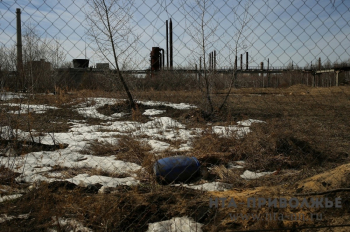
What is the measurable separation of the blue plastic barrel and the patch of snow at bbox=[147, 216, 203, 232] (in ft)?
3.19

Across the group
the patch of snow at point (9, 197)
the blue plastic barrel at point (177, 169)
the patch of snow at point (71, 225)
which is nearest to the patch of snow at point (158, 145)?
the blue plastic barrel at point (177, 169)

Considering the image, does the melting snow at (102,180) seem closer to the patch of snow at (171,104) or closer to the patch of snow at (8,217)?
the patch of snow at (8,217)

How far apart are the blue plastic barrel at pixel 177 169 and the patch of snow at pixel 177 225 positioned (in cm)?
97

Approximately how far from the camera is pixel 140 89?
9.09 m

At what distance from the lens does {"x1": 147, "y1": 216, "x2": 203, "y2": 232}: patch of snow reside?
81.1 inches

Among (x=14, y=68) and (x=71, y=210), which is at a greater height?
(x=14, y=68)

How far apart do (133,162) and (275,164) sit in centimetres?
196

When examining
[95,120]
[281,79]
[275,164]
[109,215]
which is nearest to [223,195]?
[109,215]

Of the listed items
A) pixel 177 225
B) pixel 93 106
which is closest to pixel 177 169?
pixel 177 225

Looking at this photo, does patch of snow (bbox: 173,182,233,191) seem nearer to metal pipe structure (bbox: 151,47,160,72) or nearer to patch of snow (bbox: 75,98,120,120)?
metal pipe structure (bbox: 151,47,160,72)

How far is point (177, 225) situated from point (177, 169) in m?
1.20

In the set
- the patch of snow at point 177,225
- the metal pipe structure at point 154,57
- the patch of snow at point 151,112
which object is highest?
the metal pipe structure at point 154,57

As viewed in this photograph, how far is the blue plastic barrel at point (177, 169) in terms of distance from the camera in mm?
3234

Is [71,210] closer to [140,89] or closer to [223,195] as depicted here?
[223,195]
